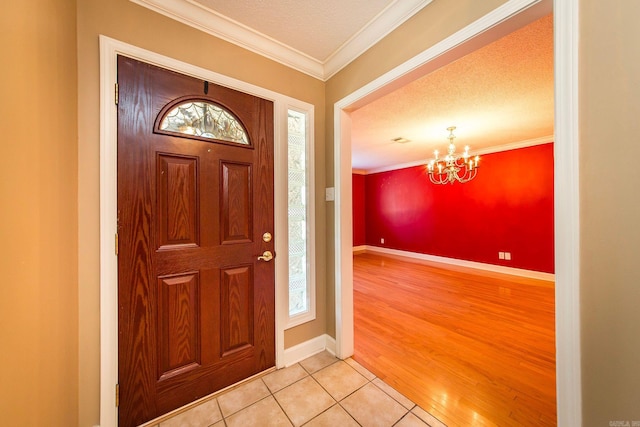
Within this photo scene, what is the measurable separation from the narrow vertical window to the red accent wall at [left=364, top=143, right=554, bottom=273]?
430 centimetres

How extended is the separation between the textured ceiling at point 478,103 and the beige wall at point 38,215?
2462 millimetres

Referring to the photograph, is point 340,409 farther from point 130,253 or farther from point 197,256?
point 130,253

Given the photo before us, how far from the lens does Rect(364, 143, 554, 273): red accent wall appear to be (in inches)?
149

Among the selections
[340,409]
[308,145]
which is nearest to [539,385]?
[340,409]

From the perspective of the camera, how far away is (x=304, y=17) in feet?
4.66

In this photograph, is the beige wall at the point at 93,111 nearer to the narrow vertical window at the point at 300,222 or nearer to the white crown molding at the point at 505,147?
the narrow vertical window at the point at 300,222

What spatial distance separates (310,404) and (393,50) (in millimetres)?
2362

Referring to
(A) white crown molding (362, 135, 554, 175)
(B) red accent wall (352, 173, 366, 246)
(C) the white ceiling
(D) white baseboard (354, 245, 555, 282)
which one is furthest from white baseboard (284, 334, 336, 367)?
(B) red accent wall (352, 173, 366, 246)

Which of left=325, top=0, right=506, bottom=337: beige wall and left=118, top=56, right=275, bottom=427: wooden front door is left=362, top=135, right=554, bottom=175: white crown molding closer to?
left=325, top=0, right=506, bottom=337: beige wall

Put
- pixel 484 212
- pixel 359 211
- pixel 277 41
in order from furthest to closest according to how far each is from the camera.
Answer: pixel 359 211, pixel 484 212, pixel 277 41

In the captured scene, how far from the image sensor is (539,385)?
154cm

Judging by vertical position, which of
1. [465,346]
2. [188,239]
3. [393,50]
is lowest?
[465,346]

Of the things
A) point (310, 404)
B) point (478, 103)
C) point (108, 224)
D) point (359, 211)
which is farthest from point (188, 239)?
point (359, 211)

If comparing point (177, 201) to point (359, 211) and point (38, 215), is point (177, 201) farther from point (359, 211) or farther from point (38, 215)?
point (359, 211)
